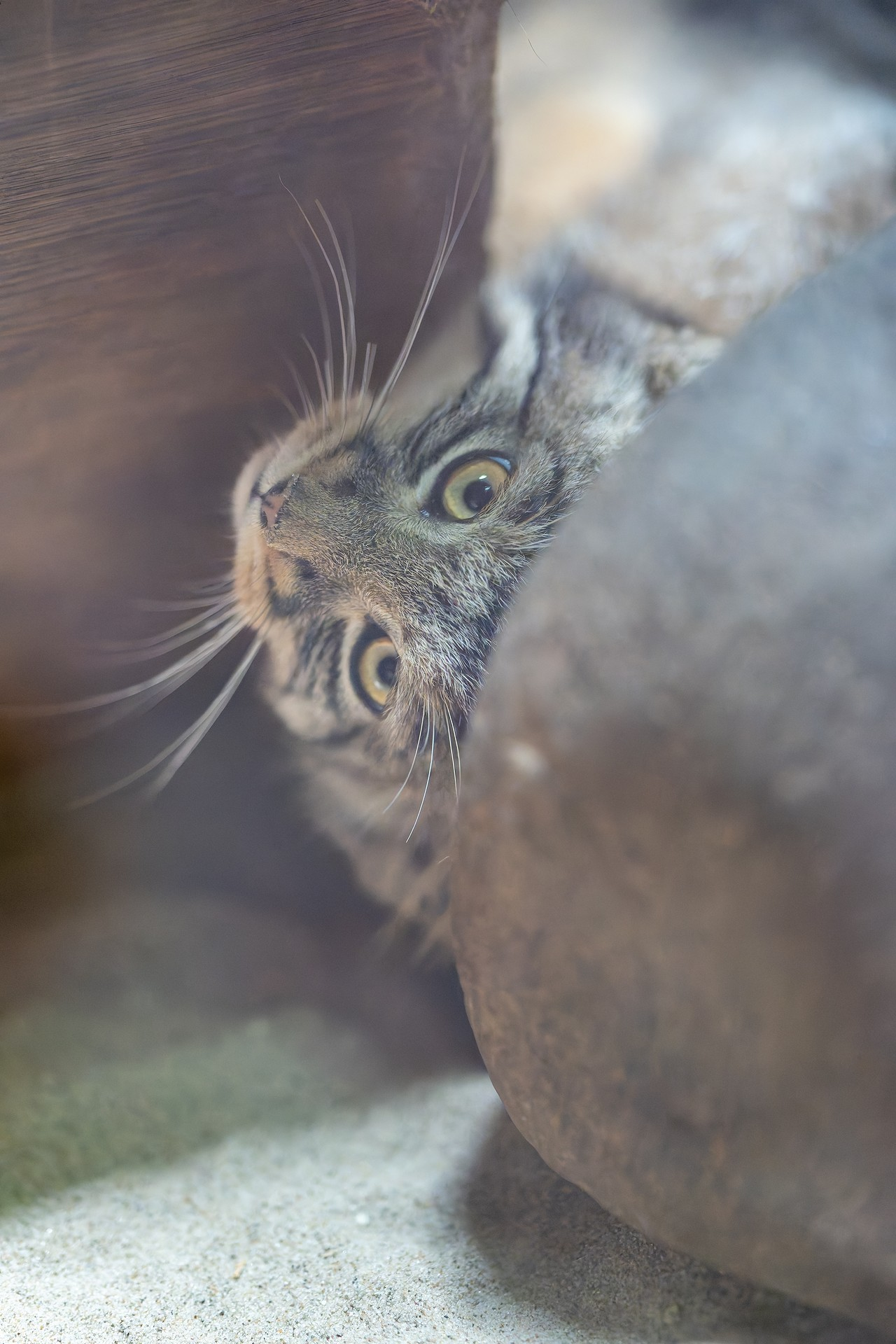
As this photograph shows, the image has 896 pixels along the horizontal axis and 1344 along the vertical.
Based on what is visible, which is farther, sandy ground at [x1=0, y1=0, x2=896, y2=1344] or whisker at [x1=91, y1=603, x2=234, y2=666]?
whisker at [x1=91, y1=603, x2=234, y2=666]

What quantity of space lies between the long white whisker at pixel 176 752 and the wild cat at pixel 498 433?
0.16 m

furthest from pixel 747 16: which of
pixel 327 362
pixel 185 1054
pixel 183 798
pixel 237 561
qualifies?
pixel 185 1054

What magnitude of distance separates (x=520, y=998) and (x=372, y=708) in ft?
1.71

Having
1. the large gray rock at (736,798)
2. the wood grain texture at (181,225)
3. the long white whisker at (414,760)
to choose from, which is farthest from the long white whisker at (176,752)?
the large gray rock at (736,798)

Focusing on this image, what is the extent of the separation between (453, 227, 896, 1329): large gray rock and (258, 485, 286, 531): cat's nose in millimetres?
536

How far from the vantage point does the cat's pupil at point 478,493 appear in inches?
41.9

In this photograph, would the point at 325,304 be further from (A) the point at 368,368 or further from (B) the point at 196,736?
(B) the point at 196,736

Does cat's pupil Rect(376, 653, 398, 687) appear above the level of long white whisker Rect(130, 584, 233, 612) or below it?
above

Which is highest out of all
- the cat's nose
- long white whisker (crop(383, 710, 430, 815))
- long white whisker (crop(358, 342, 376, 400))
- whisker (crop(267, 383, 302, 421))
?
long white whisker (crop(358, 342, 376, 400))

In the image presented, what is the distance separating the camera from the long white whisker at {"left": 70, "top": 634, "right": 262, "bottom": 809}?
4.50 feet

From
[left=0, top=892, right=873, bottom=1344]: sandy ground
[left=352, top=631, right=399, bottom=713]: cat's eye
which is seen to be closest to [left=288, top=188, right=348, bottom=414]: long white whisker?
[left=352, top=631, right=399, bottom=713]: cat's eye

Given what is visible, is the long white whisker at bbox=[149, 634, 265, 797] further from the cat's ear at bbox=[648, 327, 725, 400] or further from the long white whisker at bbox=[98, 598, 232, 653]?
the cat's ear at bbox=[648, 327, 725, 400]

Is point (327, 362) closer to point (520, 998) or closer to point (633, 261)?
point (633, 261)

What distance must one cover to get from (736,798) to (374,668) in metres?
0.62
